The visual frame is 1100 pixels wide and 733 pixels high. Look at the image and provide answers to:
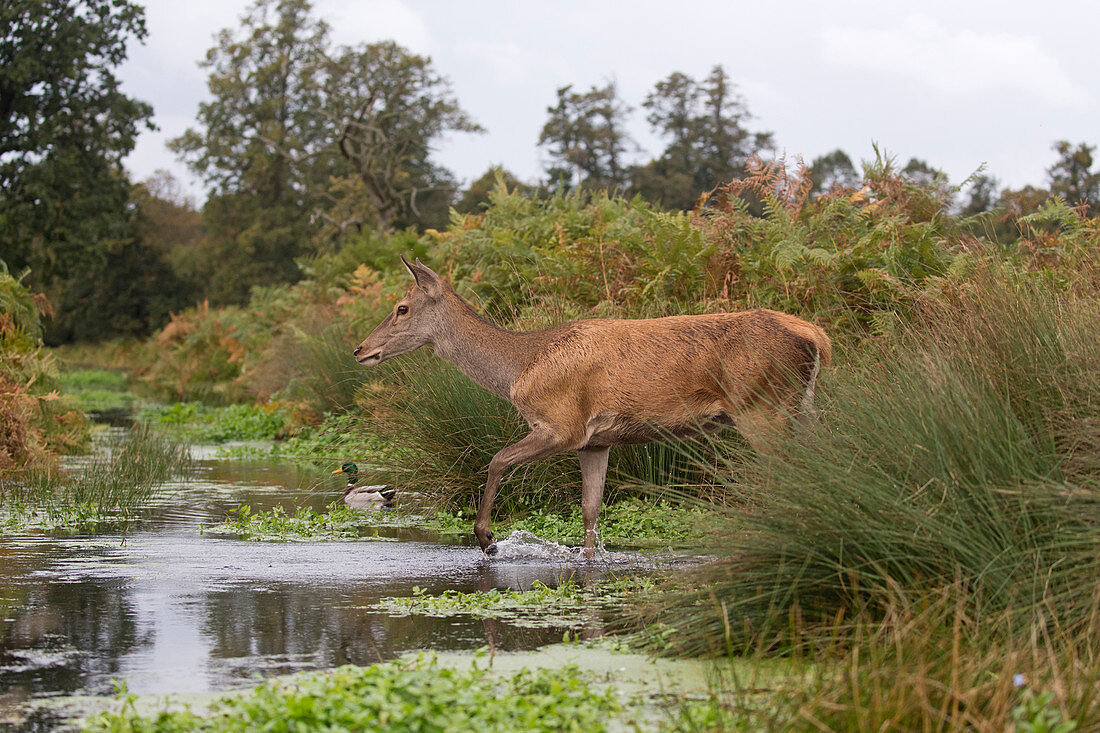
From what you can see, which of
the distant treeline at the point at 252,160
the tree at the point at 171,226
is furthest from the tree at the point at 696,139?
the tree at the point at 171,226

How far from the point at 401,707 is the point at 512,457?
3887mm

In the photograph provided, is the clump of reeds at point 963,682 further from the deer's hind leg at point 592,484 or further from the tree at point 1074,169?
the tree at point 1074,169

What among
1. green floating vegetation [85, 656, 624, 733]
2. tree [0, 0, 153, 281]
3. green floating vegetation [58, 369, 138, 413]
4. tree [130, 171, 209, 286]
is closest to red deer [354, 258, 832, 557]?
green floating vegetation [85, 656, 624, 733]

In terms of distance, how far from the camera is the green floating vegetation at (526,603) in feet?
20.3

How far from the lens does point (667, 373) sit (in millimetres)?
7863

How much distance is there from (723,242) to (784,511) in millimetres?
7942

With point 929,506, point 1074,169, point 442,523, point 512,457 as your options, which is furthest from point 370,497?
point 1074,169

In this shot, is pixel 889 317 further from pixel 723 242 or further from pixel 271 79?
pixel 271 79

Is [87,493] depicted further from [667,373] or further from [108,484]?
[667,373]

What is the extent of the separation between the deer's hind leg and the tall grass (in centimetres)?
234

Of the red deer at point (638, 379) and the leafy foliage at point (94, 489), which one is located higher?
the red deer at point (638, 379)

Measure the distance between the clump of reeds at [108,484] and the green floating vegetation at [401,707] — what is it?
246 inches

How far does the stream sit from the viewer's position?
507cm

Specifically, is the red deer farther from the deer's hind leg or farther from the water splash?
the water splash
